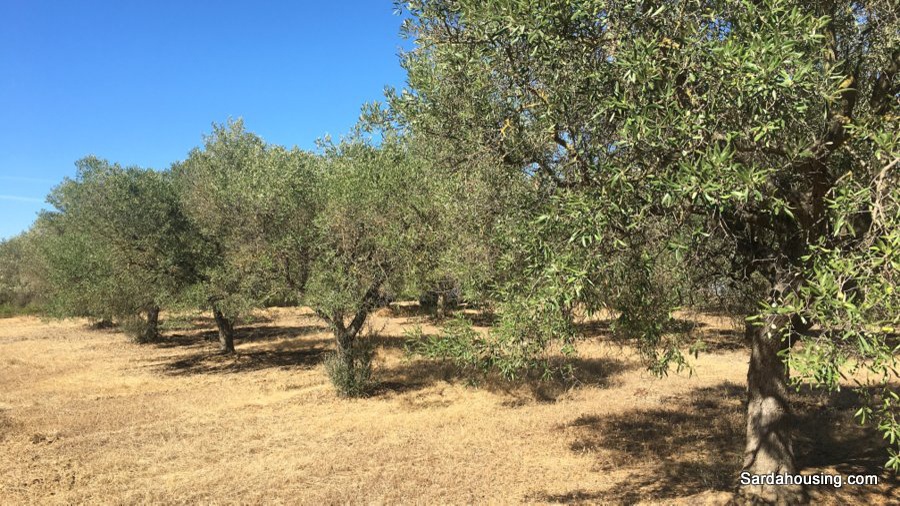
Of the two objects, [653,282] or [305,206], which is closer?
[653,282]

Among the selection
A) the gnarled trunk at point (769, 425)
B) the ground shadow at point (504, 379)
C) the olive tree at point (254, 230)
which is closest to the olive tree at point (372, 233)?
the olive tree at point (254, 230)

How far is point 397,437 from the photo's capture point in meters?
13.1

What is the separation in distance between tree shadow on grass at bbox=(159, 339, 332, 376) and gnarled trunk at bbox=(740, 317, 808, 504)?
18081 mm

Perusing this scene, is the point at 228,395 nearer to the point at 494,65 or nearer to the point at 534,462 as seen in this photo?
the point at 534,462

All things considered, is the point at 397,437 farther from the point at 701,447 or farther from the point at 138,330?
the point at 138,330

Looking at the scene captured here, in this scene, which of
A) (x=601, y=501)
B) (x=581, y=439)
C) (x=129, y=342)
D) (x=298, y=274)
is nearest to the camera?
(x=601, y=501)

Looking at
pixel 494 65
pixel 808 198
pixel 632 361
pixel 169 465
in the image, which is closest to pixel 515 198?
pixel 494 65

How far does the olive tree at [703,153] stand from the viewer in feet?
14.8

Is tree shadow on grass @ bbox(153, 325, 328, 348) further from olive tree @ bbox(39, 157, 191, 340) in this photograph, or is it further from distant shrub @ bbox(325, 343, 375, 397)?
distant shrub @ bbox(325, 343, 375, 397)

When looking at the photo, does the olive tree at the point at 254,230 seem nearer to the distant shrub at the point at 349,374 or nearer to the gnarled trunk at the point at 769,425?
the distant shrub at the point at 349,374

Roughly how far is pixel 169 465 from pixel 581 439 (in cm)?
957

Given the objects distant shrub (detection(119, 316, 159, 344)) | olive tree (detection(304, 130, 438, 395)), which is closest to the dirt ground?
olive tree (detection(304, 130, 438, 395))

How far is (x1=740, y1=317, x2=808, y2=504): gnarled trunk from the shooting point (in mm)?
7816

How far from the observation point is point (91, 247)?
74.3ft
